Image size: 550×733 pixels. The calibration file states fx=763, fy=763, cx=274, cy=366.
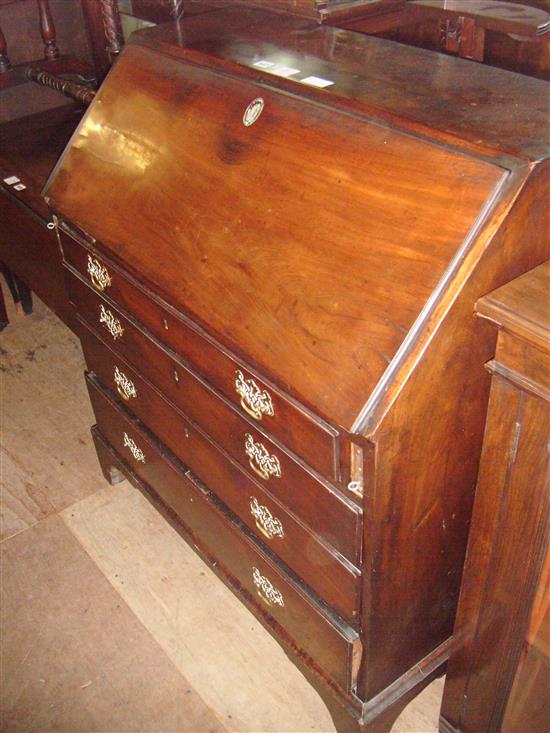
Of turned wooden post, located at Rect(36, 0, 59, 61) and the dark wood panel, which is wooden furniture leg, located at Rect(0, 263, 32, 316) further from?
the dark wood panel

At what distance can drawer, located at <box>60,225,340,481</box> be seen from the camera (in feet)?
3.98

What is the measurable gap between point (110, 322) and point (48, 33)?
1.72 m

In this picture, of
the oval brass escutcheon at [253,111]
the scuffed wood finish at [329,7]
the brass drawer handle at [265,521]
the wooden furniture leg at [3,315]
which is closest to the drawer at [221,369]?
the brass drawer handle at [265,521]

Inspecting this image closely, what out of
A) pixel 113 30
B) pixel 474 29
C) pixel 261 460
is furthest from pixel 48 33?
pixel 261 460

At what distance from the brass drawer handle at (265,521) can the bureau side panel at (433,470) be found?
0.24 metres

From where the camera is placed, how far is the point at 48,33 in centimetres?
295

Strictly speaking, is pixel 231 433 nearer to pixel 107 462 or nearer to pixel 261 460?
pixel 261 460

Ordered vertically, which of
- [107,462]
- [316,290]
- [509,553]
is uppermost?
[316,290]

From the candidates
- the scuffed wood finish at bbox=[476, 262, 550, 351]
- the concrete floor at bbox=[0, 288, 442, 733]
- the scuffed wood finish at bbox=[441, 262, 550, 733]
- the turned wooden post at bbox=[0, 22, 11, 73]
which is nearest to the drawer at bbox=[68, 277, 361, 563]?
Result: the scuffed wood finish at bbox=[441, 262, 550, 733]

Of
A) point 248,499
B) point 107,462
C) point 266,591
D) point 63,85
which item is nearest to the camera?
point 248,499

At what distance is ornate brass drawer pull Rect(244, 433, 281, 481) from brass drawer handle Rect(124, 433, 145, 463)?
63 centimetres

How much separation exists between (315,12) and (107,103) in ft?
2.00

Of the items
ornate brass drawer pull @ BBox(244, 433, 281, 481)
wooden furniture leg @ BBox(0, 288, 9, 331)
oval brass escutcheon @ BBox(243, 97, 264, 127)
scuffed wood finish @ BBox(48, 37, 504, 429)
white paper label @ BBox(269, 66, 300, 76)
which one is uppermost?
white paper label @ BBox(269, 66, 300, 76)

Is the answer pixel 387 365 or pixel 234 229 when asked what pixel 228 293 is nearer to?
pixel 234 229
